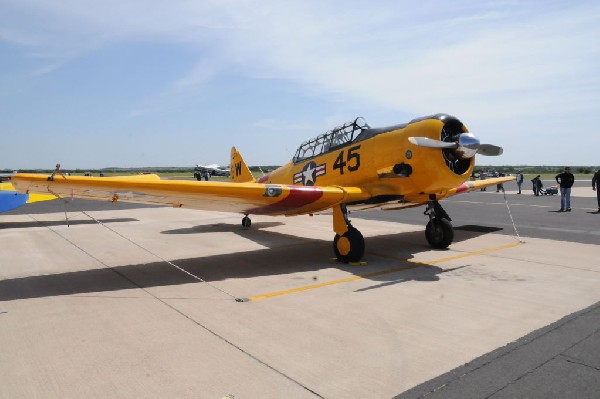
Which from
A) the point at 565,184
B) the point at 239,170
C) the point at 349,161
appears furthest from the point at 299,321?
the point at 565,184

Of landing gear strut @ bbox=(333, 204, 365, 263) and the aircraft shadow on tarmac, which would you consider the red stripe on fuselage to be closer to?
landing gear strut @ bbox=(333, 204, 365, 263)

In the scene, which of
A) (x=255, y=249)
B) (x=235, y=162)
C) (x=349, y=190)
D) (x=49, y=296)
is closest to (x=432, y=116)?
(x=349, y=190)

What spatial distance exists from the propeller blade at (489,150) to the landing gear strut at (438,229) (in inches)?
73.3

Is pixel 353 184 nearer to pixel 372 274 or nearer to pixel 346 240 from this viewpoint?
pixel 346 240

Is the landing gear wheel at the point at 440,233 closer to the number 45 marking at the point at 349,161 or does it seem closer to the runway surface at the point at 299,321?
the runway surface at the point at 299,321

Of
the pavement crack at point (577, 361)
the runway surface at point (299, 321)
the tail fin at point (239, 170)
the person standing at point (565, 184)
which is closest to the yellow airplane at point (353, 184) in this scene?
the runway surface at point (299, 321)

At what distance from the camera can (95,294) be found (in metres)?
5.93

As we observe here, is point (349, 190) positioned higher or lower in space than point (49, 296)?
higher

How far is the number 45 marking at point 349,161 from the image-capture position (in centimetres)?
872

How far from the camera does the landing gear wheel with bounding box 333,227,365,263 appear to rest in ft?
26.0

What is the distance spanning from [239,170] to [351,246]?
8.12m

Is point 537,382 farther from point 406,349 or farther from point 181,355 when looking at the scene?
point 181,355

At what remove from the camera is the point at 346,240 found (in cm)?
803

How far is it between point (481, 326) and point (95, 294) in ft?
17.2
